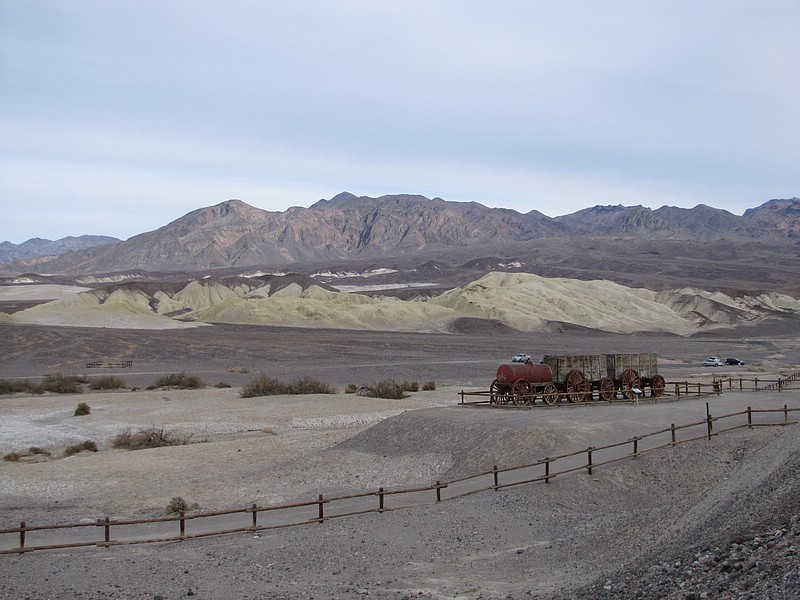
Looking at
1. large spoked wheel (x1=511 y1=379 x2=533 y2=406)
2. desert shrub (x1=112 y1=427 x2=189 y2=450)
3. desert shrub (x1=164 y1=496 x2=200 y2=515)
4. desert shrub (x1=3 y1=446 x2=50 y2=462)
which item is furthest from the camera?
large spoked wheel (x1=511 y1=379 x2=533 y2=406)

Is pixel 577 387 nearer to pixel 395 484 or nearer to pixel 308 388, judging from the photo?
pixel 395 484

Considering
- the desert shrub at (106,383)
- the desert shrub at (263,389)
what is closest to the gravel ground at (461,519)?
the desert shrub at (263,389)

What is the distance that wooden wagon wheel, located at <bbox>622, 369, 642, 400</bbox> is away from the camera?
114 ft

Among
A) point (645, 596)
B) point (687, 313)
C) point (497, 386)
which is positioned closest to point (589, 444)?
point (497, 386)

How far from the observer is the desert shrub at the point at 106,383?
50.9 meters

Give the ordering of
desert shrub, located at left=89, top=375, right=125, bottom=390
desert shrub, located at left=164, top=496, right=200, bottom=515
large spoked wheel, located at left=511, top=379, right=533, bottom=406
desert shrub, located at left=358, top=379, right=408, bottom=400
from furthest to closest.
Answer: desert shrub, located at left=89, top=375, right=125, bottom=390, desert shrub, located at left=358, top=379, right=408, bottom=400, large spoked wheel, located at left=511, top=379, right=533, bottom=406, desert shrub, located at left=164, top=496, right=200, bottom=515

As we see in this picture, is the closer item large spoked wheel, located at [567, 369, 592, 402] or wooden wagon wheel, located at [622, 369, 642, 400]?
large spoked wheel, located at [567, 369, 592, 402]

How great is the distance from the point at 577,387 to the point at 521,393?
267cm

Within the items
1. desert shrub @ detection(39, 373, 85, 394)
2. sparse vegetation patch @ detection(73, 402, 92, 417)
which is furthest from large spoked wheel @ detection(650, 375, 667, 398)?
desert shrub @ detection(39, 373, 85, 394)

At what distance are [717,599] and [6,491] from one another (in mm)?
19383

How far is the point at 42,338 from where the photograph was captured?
3285 inches

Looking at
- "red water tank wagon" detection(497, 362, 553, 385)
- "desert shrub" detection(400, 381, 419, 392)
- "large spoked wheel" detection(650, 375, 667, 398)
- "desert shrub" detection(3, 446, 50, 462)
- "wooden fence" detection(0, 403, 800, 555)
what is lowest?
"desert shrub" detection(3, 446, 50, 462)

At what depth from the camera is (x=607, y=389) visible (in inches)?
1346

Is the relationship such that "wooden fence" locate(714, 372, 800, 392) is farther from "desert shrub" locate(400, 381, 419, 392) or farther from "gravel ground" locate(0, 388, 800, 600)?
"desert shrub" locate(400, 381, 419, 392)
